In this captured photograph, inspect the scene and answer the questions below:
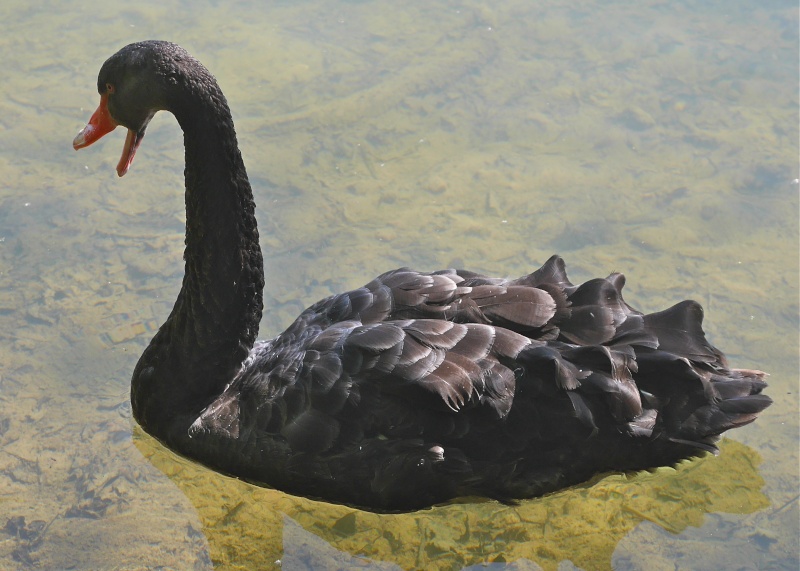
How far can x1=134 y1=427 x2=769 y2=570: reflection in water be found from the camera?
4.34 meters

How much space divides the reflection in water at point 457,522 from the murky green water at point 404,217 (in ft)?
0.03

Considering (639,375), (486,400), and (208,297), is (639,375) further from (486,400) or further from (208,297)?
(208,297)

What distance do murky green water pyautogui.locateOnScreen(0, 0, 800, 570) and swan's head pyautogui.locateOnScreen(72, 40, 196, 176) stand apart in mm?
1407

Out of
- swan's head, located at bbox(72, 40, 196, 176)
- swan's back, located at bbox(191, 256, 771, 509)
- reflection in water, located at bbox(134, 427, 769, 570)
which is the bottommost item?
reflection in water, located at bbox(134, 427, 769, 570)

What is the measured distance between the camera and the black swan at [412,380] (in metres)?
4.17

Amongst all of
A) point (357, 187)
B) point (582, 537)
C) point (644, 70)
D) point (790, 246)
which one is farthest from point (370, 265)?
point (644, 70)

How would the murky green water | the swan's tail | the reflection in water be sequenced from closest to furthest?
the swan's tail, the reflection in water, the murky green water

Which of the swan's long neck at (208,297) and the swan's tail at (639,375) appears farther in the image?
the swan's long neck at (208,297)

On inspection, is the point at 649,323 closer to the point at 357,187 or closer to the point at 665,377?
the point at 665,377

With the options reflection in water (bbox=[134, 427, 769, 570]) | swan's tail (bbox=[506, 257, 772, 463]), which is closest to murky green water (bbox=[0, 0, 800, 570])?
reflection in water (bbox=[134, 427, 769, 570])

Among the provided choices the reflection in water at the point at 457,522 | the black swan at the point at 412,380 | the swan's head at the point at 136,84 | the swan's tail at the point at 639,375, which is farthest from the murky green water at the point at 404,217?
the swan's head at the point at 136,84

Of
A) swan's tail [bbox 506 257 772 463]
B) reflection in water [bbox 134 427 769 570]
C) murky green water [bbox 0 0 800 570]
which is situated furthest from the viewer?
murky green water [bbox 0 0 800 570]

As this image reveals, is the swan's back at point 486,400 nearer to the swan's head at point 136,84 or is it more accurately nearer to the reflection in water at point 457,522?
the reflection in water at point 457,522

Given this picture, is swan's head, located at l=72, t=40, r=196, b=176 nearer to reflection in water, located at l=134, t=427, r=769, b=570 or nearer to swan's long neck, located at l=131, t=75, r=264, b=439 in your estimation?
swan's long neck, located at l=131, t=75, r=264, b=439
